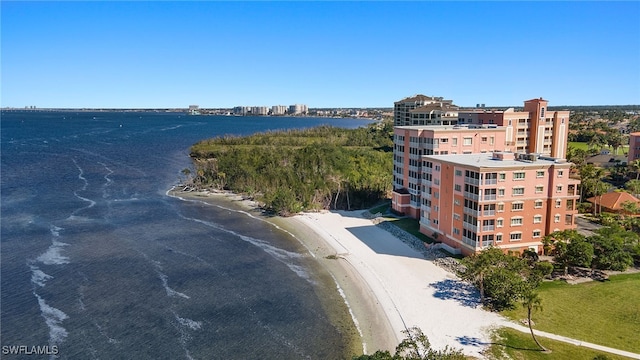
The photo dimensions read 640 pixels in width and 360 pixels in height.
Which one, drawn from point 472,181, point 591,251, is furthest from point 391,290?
point 591,251

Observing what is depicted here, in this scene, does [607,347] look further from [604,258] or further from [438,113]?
[438,113]

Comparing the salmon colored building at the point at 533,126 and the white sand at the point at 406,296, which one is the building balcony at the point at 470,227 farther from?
the salmon colored building at the point at 533,126

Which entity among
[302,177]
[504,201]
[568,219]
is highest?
[504,201]

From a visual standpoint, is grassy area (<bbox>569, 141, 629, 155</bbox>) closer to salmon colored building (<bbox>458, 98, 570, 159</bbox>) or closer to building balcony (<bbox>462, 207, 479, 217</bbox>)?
salmon colored building (<bbox>458, 98, 570, 159</bbox>)

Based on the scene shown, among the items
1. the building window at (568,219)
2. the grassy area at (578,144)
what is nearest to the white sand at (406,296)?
the building window at (568,219)

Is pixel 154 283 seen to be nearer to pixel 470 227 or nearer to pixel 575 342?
pixel 470 227

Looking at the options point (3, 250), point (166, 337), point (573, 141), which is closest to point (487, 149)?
point (166, 337)
